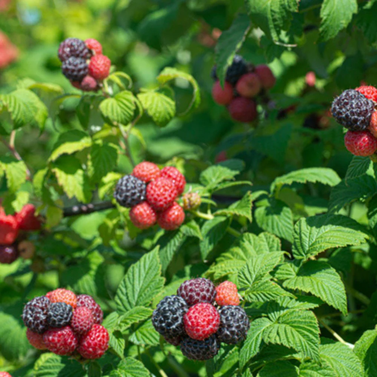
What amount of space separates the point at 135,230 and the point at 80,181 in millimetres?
245

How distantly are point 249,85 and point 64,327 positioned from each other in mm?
1101

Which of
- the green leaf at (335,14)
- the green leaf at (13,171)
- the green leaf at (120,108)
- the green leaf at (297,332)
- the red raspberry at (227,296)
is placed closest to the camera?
the green leaf at (297,332)

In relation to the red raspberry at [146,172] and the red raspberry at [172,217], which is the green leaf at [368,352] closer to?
the red raspberry at [172,217]

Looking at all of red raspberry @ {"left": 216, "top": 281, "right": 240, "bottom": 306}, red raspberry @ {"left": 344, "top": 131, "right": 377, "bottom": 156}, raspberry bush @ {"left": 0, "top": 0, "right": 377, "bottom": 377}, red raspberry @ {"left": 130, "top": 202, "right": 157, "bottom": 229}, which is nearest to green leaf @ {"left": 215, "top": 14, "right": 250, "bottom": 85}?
raspberry bush @ {"left": 0, "top": 0, "right": 377, "bottom": 377}

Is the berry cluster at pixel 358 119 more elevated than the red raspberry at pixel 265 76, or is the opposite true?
the berry cluster at pixel 358 119

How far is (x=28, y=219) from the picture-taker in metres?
1.92

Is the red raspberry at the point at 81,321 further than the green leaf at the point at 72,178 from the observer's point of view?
No

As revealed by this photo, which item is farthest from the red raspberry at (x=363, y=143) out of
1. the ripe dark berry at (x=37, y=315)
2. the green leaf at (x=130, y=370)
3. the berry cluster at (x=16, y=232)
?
the berry cluster at (x=16, y=232)

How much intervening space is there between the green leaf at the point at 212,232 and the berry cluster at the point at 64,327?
40cm

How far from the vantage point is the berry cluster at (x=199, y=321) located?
3.73 feet

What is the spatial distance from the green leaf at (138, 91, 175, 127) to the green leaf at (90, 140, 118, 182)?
0.17 metres

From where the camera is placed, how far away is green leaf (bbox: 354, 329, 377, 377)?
1.24m

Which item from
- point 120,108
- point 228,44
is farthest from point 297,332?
point 228,44

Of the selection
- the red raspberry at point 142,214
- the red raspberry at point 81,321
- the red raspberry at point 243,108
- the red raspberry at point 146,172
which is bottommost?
the red raspberry at point 81,321
